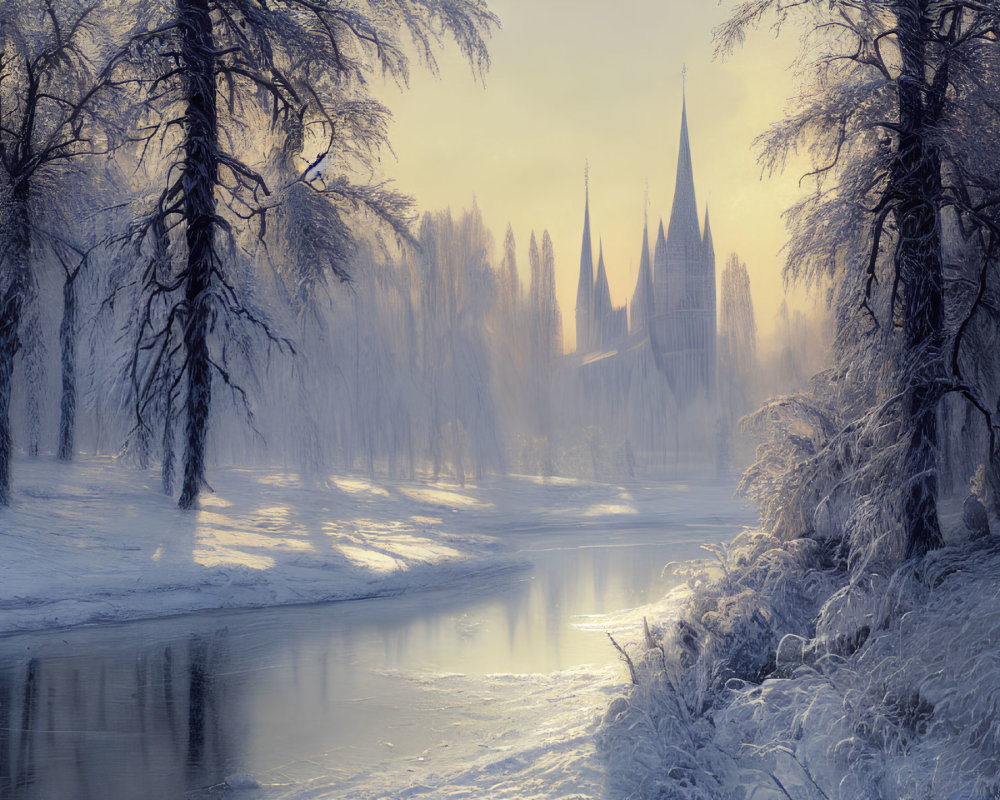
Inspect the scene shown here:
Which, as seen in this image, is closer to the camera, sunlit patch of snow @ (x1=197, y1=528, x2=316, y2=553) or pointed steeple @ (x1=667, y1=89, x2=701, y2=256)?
sunlit patch of snow @ (x1=197, y1=528, x2=316, y2=553)

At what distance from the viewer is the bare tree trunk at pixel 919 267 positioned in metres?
6.66

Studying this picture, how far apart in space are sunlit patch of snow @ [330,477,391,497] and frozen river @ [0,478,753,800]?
8003mm

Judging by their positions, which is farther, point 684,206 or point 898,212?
point 684,206

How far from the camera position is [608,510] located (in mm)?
24344

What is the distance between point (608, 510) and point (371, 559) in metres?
12.1

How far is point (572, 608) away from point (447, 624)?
1.97m

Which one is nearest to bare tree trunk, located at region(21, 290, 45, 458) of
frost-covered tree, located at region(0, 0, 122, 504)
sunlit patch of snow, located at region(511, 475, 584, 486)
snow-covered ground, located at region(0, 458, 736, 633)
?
frost-covered tree, located at region(0, 0, 122, 504)

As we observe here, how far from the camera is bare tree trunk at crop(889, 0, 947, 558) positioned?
21.8 feet

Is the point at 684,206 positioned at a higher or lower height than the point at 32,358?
higher

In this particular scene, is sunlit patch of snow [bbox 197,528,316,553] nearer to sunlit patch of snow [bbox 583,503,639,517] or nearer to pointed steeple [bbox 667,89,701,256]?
sunlit patch of snow [bbox 583,503,639,517]

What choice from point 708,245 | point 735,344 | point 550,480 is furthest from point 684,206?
point 550,480

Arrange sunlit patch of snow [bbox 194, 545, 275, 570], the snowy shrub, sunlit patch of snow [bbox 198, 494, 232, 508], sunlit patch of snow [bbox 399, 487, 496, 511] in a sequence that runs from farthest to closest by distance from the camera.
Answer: sunlit patch of snow [bbox 399, 487, 496, 511] < sunlit patch of snow [bbox 198, 494, 232, 508] < sunlit patch of snow [bbox 194, 545, 275, 570] < the snowy shrub

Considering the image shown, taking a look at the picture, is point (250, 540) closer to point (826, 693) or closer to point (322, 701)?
point (322, 701)

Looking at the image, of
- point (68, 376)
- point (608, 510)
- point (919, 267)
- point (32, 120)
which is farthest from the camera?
point (608, 510)
